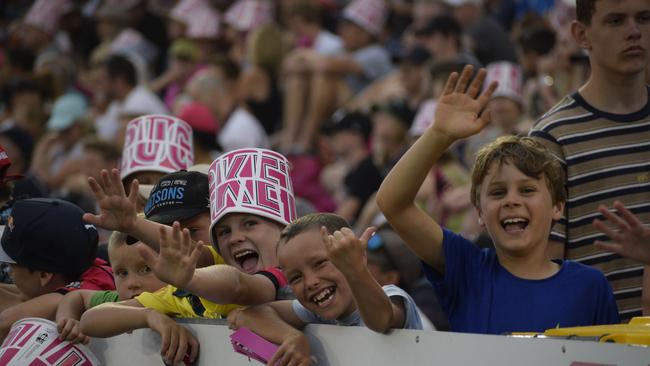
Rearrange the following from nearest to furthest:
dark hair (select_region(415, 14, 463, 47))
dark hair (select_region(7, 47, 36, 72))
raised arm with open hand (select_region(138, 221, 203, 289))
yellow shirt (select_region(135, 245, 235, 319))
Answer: raised arm with open hand (select_region(138, 221, 203, 289)), yellow shirt (select_region(135, 245, 235, 319)), dark hair (select_region(415, 14, 463, 47)), dark hair (select_region(7, 47, 36, 72))

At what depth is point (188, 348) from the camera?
4.63 meters

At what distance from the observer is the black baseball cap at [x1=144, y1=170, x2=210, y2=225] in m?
5.30

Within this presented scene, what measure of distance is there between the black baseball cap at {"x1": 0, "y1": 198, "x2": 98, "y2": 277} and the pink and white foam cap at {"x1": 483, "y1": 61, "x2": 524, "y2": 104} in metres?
4.48

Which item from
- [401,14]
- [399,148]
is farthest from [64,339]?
[401,14]

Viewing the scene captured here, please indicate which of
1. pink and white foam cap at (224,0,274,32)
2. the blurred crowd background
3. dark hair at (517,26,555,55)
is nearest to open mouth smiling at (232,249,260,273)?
the blurred crowd background

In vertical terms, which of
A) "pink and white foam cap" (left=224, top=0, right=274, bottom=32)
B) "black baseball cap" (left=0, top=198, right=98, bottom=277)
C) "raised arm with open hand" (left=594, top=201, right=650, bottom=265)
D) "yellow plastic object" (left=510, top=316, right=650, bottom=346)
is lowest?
"yellow plastic object" (left=510, top=316, right=650, bottom=346)

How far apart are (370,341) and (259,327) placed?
42 centimetres

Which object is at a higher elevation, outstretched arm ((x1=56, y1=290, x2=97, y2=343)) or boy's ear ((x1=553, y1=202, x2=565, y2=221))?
boy's ear ((x1=553, y1=202, x2=565, y2=221))

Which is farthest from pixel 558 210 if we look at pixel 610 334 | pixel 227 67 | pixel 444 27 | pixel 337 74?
pixel 227 67

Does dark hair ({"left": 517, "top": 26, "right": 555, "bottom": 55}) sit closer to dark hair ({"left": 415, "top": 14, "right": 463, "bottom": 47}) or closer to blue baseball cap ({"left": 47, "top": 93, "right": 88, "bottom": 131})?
dark hair ({"left": 415, "top": 14, "right": 463, "bottom": 47})

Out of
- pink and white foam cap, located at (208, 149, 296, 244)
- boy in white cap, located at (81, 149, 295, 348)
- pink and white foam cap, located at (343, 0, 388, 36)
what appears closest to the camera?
boy in white cap, located at (81, 149, 295, 348)

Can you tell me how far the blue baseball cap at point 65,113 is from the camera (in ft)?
41.9

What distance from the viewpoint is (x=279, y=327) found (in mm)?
4301

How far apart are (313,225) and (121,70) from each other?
8.81 metres
